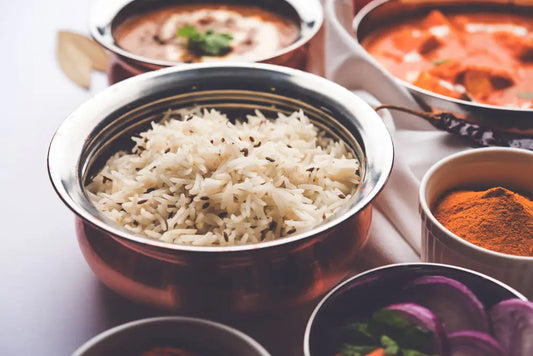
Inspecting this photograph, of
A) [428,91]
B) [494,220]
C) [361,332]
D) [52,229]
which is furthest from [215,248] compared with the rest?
[428,91]

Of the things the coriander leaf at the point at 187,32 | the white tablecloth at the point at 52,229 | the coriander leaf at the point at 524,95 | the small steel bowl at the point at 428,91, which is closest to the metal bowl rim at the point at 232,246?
the white tablecloth at the point at 52,229

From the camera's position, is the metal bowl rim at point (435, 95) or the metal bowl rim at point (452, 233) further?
the metal bowl rim at point (435, 95)

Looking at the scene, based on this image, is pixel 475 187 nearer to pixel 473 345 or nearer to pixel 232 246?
pixel 473 345

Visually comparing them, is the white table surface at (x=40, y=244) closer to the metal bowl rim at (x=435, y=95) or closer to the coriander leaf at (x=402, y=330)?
the coriander leaf at (x=402, y=330)

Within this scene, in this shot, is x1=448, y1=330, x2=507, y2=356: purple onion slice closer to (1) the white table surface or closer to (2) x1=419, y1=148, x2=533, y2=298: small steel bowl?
(2) x1=419, y1=148, x2=533, y2=298: small steel bowl

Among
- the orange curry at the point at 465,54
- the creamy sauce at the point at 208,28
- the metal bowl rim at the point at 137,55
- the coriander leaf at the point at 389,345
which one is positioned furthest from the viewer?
the creamy sauce at the point at 208,28

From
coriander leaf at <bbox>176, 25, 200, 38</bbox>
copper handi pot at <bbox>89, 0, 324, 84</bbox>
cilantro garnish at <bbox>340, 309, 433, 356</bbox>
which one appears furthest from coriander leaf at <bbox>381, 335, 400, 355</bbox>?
coriander leaf at <bbox>176, 25, 200, 38</bbox>
